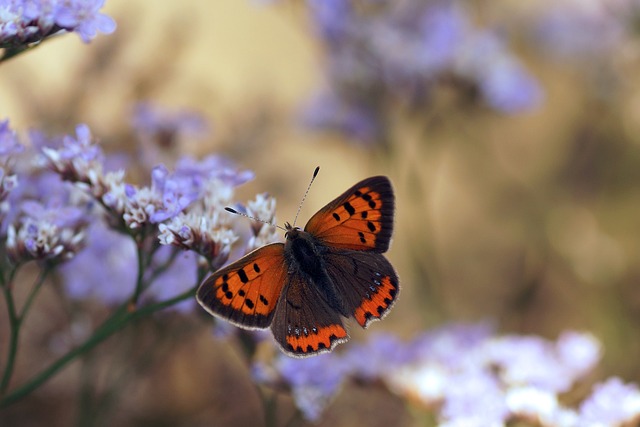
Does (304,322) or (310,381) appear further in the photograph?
(310,381)

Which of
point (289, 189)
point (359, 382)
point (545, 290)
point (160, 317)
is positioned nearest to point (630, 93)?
point (545, 290)

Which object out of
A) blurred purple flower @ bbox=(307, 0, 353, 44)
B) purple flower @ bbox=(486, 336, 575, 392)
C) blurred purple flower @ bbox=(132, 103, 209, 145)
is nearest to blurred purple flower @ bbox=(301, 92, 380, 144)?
blurred purple flower @ bbox=(307, 0, 353, 44)

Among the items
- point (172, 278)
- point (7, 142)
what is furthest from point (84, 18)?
point (172, 278)

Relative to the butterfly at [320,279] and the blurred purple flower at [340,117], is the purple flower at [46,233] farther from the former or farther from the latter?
the blurred purple flower at [340,117]

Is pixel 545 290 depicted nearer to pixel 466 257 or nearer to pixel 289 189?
pixel 466 257

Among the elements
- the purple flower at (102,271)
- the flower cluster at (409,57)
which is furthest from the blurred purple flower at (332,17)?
the purple flower at (102,271)

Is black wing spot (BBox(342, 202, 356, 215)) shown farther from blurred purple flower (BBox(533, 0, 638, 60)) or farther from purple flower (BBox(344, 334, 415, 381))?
blurred purple flower (BBox(533, 0, 638, 60))

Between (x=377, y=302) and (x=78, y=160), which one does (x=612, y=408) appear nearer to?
(x=377, y=302)
